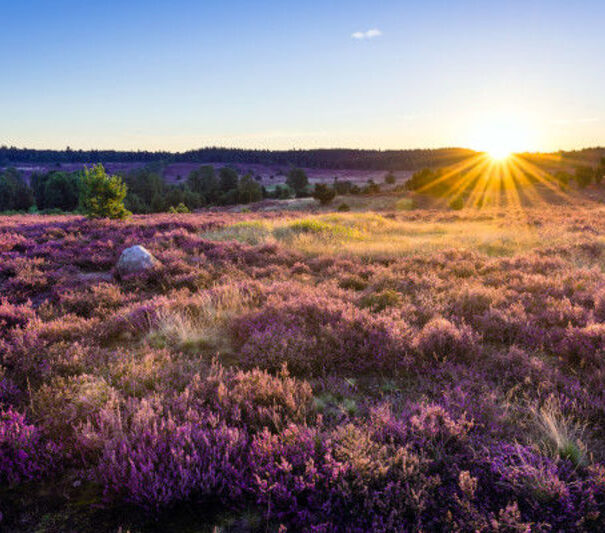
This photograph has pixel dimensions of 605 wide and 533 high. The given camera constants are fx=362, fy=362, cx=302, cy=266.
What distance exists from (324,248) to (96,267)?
7118 mm

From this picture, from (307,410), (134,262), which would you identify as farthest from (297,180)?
(307,410)

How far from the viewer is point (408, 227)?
19656mm

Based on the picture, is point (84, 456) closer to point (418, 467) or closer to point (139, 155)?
point (418, 467)

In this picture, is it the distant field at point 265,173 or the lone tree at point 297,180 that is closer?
the lone tree at point 297,180

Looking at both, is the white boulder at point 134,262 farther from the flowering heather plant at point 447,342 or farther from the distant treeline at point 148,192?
the distant treeline at point 148,192

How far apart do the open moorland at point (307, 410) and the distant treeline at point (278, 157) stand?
149 metres

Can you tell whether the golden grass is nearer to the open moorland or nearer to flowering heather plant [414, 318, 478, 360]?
the open moorland

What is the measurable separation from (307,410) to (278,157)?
168 meters

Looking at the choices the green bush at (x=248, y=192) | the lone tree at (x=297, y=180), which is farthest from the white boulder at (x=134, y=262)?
the lone tree at (x=297, y=180)

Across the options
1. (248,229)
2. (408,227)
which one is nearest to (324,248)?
(248,229)

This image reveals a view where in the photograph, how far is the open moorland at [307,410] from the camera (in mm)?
2398

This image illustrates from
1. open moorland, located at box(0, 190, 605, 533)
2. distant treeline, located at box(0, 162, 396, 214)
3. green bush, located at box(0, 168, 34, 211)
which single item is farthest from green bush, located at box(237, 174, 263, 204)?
open moorland, located at box(0, 190, 605, 533)

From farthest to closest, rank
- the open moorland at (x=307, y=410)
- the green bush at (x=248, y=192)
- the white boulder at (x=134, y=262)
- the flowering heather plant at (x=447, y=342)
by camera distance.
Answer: the green bush at (x=248, y=192), the white boulder at (x=134, y=262), the flowering heather plant at (x=447, y=342), the open moorland at (x=307, y=410)

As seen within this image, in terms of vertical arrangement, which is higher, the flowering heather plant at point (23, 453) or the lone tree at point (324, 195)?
the lone tree at point (324, 195)
